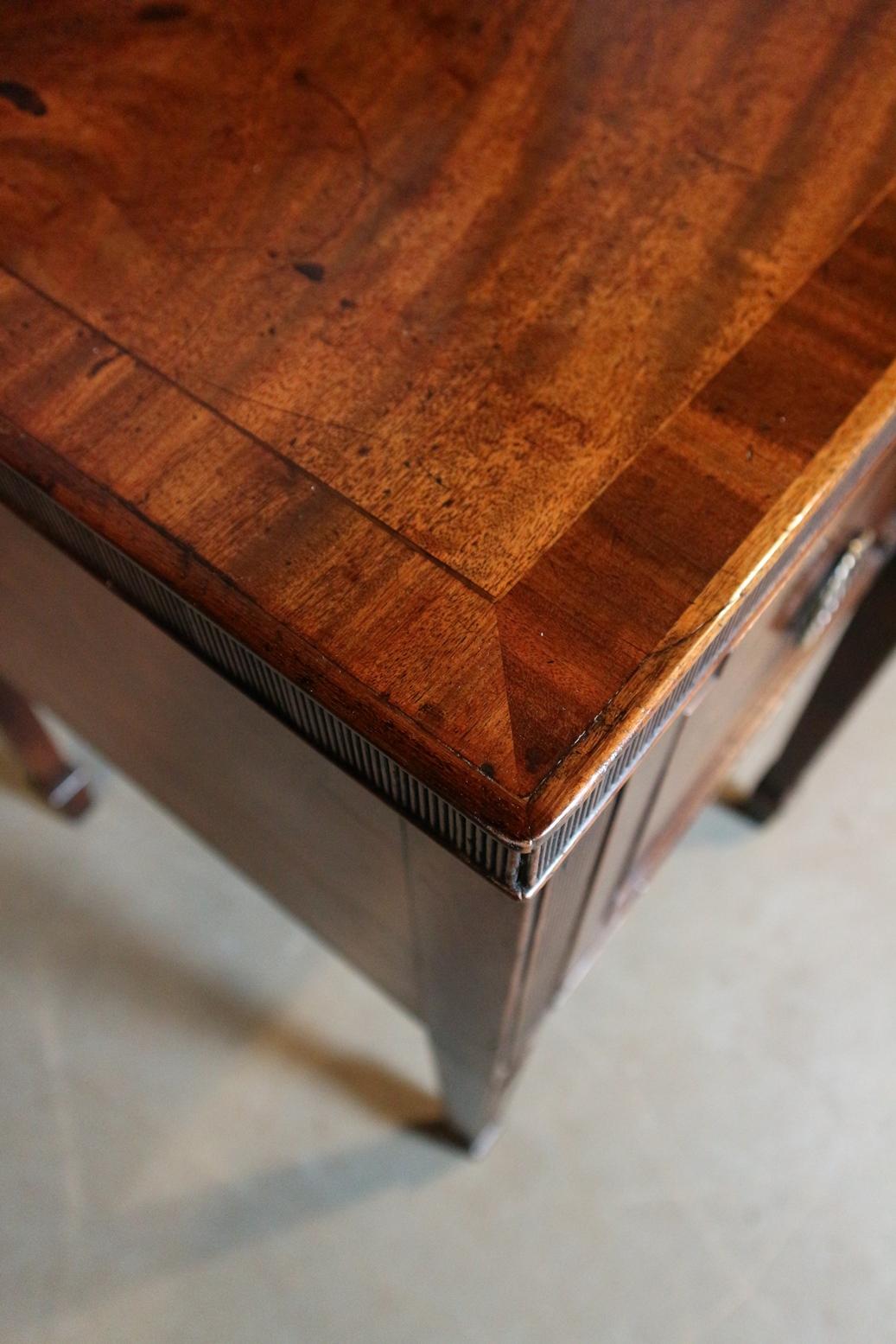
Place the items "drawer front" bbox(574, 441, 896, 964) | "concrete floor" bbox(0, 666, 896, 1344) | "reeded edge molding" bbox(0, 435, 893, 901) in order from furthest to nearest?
1. "concrete floor" bbox(0, 666, 896, 1344)
2. "drawer front" bbox(574, 441, 896, 964)
3. "reeded edge molding" bbox(0, 435, 893, 901)

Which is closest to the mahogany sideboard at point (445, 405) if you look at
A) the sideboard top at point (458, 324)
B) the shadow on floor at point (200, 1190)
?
the sideboard top at point (458, 324)

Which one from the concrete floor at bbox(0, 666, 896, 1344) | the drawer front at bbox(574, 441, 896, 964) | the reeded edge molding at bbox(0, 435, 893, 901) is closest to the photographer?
the reeded edge molding at bbox(0, 435, 893, 901)

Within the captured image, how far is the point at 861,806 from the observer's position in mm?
909

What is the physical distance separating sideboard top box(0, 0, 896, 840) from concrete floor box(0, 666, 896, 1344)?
22.1 inches

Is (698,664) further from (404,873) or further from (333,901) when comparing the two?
(333,901)

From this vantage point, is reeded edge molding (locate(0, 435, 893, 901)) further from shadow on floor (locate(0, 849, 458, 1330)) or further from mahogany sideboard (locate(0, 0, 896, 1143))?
shadow on floor (locate(0, 849, 458, 1330))

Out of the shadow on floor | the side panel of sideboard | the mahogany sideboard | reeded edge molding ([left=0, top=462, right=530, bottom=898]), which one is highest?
the mahogany sideboard

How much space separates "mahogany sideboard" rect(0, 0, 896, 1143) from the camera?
32cm

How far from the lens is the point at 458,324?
375mm

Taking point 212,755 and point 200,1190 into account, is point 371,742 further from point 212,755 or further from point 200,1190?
point 200,1190

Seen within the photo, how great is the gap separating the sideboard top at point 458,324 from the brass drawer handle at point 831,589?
14 centimetres

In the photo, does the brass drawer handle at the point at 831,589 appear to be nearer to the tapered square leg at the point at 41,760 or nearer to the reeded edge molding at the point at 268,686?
the reeded edge molding at the point at 268,686

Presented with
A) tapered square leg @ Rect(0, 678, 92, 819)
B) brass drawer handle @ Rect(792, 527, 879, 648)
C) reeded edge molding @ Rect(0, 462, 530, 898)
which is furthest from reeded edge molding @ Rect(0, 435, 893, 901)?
tapered square leg @ Rect(0, 678, 92, 819)

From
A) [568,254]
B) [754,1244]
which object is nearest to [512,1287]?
[754,1244]
